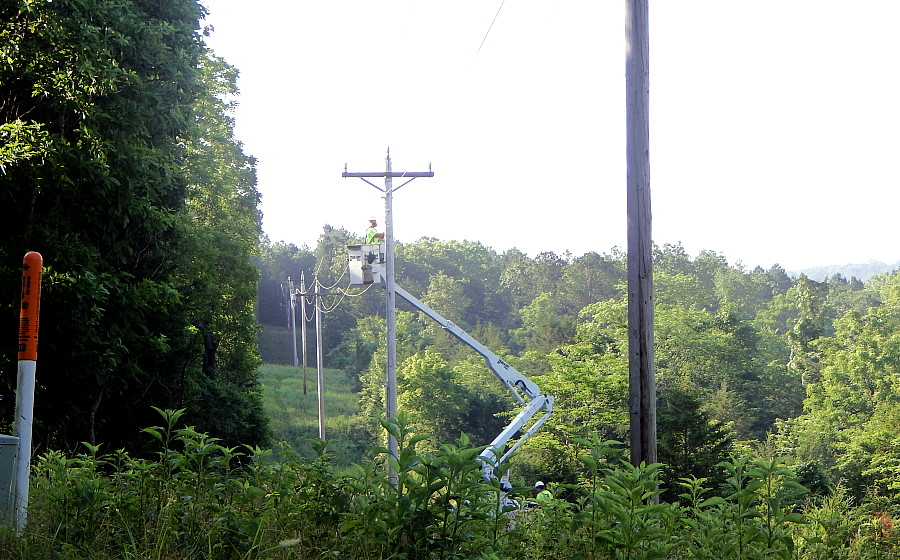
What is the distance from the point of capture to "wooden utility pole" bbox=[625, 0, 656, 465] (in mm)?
7613

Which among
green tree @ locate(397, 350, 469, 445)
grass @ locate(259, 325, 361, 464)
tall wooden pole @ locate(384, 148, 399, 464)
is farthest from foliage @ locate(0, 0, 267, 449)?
green tree @ locate(397, 350, 469, 445)

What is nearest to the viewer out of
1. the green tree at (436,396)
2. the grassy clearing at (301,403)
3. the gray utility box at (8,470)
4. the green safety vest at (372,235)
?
the gray utility box at (8,470)

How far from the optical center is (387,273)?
2241 cm

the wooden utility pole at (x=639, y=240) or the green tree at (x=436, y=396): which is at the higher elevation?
the wooden utility pole at (x=639, y=240)

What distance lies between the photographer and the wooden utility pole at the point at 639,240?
25.0ft

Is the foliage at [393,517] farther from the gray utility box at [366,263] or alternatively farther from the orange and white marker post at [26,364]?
the gray utility box at [366,263]

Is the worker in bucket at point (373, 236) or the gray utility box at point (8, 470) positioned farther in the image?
the worker in bucket at point (373, 236)

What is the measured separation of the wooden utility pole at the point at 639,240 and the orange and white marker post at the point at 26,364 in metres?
4.51

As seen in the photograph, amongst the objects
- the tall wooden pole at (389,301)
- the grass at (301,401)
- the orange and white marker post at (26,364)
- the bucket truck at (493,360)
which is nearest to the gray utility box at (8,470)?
the orange and white marker post at (26,364)

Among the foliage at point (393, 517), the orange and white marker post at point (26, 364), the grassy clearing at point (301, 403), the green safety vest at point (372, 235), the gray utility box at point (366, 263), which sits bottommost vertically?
the grassy clearing at point (301, 403)

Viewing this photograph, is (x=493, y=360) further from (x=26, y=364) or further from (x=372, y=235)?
(x=26, y=364)

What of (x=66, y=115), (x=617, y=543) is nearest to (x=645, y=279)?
(x=617, y=543)

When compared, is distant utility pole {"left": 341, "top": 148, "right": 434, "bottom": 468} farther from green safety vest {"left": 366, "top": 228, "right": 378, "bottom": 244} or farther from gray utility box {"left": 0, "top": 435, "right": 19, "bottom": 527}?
gray utility box {"left": 0, "top": 435, "right": 19, "bottom": 527}

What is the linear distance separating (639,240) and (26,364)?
16.2ft
